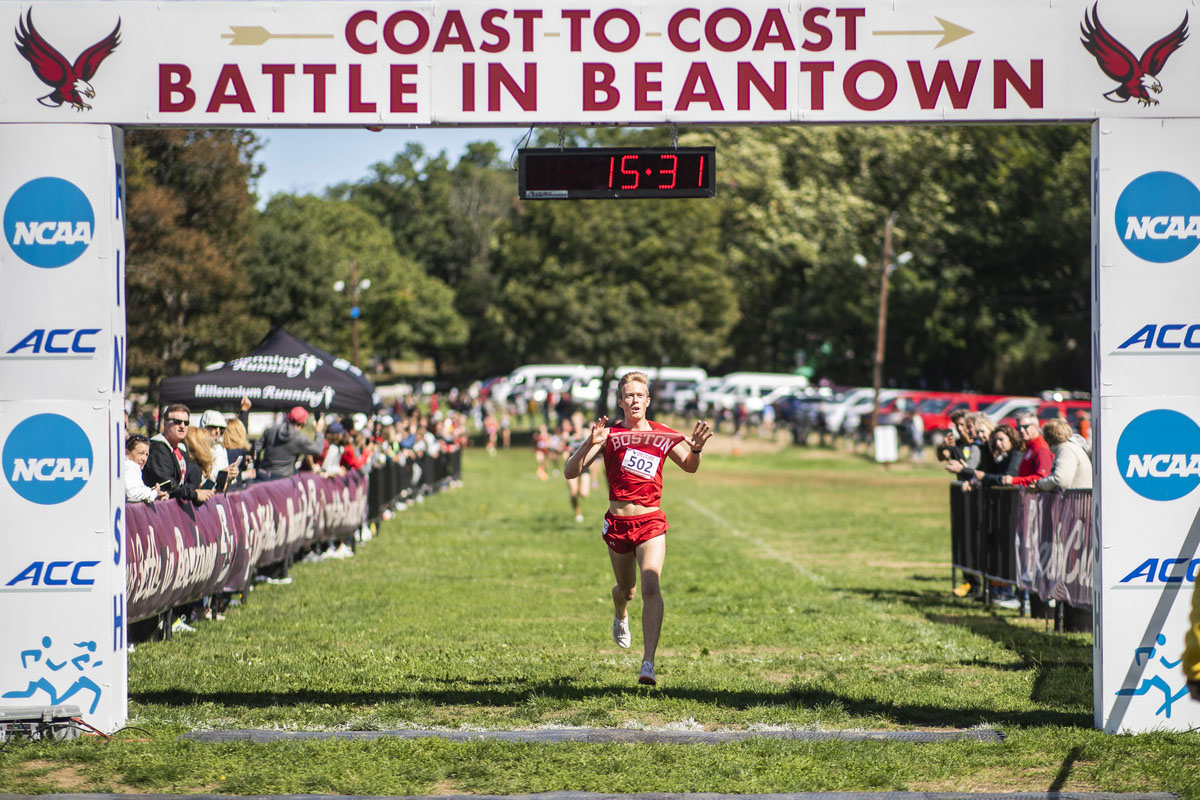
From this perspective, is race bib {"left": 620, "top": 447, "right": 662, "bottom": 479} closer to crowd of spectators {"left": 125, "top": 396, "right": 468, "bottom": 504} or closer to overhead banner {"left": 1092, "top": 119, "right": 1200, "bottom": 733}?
overhead banner {"left": 1092, "top": 119, "right": 1200, "bottom": 733}

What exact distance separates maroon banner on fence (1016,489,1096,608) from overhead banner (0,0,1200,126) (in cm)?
408

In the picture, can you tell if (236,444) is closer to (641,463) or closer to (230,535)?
(230,535)

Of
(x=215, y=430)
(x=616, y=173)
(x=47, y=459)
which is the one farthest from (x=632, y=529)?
(x=215, y=430)

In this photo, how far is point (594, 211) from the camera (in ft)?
192

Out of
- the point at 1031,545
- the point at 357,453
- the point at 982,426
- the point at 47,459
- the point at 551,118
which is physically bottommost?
the point at 1031,545

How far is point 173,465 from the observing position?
38.8 ft

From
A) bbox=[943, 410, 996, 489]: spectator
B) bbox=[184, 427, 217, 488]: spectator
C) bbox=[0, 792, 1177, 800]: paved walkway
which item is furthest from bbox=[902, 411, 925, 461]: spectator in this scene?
bbox=[0, 792, 1177, 800]: paved walkway

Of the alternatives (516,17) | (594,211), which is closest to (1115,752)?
(516,17)

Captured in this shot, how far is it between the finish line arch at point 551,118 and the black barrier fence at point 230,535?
100cm

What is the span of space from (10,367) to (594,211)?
167 feet

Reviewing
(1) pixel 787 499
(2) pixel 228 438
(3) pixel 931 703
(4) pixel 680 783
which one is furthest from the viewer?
(1) pixel 787 499

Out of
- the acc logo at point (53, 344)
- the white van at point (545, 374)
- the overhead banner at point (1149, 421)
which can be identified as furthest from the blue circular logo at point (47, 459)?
the white van at point (545, 374)

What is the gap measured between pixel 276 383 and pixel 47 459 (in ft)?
41.6

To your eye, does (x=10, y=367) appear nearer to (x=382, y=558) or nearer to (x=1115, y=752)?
(x=1115, y=752)
